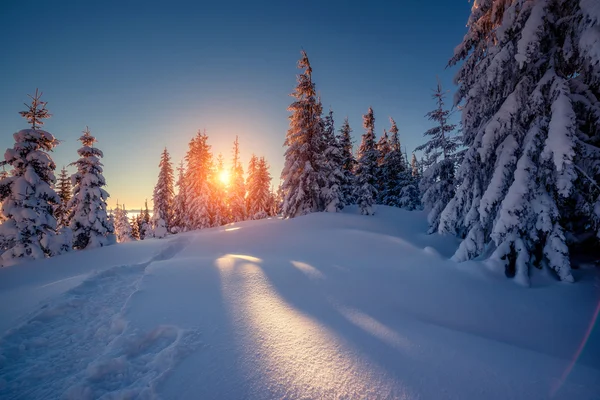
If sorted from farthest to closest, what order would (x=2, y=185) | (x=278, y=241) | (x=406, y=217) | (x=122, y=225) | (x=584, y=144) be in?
(x=122, y=225), (x=406, y=217), (x=2, y=185), (x=278, y=241), (x=584, y=144)

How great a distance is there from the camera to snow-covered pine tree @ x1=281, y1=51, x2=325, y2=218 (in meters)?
17.2

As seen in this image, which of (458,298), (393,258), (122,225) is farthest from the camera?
(122,225)

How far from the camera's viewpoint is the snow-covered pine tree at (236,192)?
34.3 m

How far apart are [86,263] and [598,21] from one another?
55.2ft

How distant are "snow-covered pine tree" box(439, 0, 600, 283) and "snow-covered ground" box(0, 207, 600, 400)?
1.00 meters

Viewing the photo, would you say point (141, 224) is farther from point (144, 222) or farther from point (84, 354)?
point (84, 354)

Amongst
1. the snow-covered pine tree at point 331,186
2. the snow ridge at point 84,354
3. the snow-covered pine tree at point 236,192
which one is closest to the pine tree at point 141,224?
the snow-covered pine tree at point 236,192

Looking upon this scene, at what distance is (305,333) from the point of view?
340 centimetres

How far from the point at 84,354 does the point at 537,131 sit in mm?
10402

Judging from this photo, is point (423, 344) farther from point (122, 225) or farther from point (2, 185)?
point (122, 225)

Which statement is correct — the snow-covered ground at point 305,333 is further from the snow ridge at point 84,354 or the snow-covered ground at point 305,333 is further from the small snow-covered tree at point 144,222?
the small snow-covered tree at point 144,222

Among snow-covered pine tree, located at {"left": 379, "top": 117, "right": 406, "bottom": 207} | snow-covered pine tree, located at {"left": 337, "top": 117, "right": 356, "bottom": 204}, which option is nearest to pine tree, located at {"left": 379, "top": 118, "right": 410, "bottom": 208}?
snow-covered pine tree, located at {"left": 379, "top": 117, "right": 406, "bottom": 207}

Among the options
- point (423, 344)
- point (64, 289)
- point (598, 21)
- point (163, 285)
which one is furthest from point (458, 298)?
→ point (64, 289)

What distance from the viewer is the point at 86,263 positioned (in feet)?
31.7
